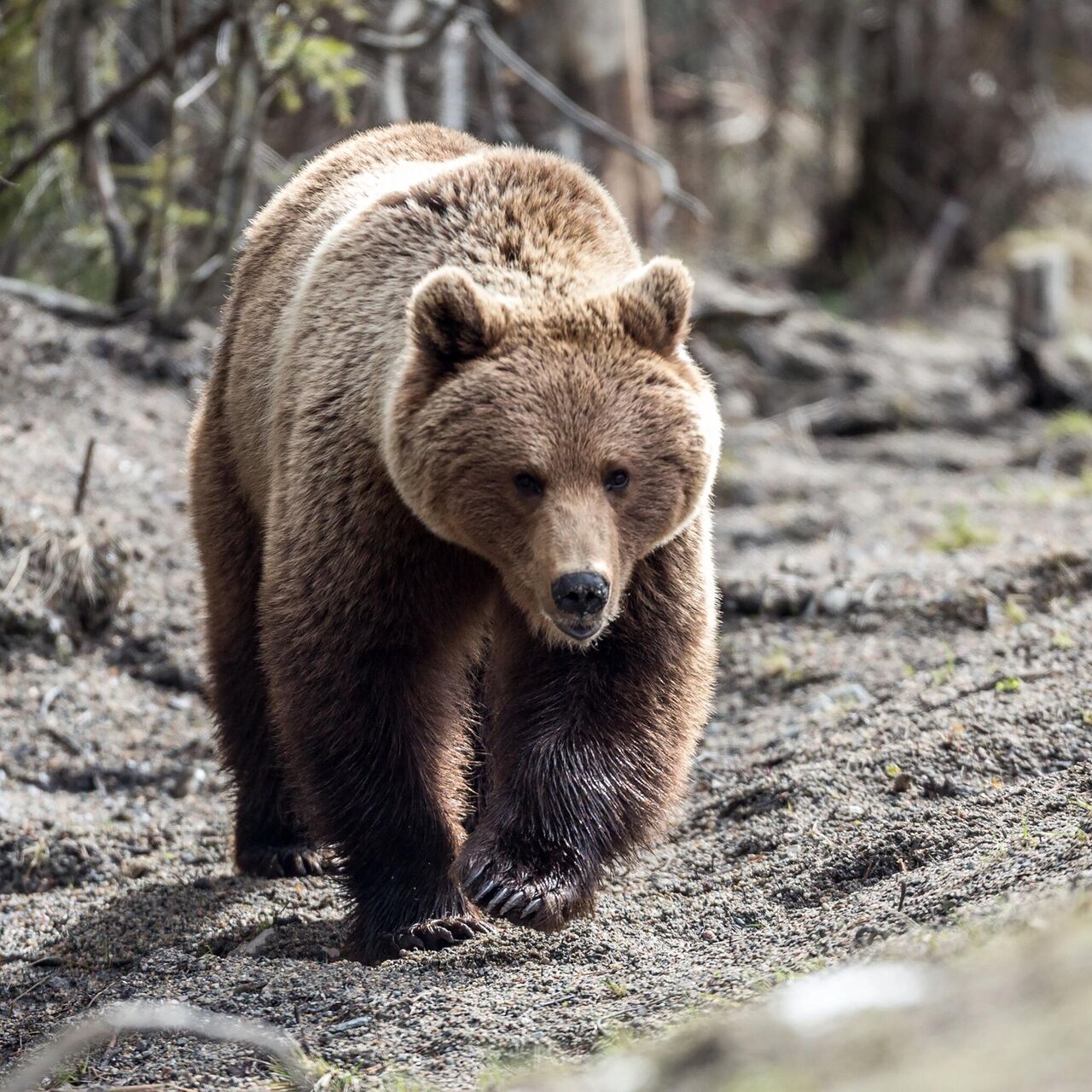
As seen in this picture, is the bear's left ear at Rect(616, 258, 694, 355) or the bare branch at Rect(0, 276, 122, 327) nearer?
the bear's left ear at Rect(616, 258, 694, 355)

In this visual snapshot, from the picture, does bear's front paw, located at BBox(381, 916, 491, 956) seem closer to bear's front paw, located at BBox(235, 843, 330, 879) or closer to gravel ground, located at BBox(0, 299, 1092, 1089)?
gravel ground, located at BBox(0, 299, 1092, 1089)

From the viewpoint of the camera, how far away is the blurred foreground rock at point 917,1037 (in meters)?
1.80

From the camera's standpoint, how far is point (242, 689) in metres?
5.35

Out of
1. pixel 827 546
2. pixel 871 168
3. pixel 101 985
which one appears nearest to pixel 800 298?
pixel 871 168

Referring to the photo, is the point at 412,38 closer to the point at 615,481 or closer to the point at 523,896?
the point at 615,481

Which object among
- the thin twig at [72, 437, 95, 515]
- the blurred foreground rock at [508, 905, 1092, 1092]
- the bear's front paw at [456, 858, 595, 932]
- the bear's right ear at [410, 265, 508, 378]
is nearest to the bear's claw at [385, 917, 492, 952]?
the bear's front paw at [456, 858, 595, 932]

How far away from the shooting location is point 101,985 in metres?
4.31

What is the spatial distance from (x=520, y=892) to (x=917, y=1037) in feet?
7.31

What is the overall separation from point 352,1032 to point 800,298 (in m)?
11.8

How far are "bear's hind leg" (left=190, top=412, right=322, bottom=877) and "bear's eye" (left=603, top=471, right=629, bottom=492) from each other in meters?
1.74

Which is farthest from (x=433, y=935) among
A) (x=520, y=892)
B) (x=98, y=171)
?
(x=98, y=171)

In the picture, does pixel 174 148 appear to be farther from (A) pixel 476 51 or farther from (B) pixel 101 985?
(A) pixel 476 51

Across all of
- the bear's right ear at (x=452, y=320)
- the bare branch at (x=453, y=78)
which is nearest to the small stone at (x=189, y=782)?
the bear's right ear at (x=452, y=320)

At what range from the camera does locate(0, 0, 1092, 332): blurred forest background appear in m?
7.98
